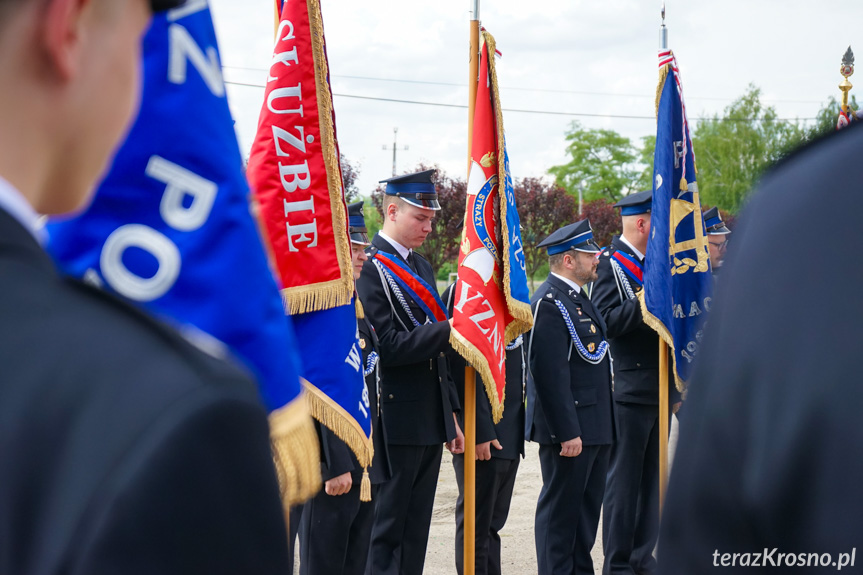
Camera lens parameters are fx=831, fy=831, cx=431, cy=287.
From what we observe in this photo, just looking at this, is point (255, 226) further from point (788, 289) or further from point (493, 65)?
point (493, 65)

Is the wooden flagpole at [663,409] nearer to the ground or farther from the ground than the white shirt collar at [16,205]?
nearer to the ground

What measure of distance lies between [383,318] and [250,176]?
58.4 inches

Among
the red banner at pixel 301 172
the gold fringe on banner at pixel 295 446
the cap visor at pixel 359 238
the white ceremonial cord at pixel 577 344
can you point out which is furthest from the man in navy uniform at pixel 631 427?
the gold fringe on banner at pixel 295 446

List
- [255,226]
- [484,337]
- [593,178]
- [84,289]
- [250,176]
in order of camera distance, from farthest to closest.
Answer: [593,178] → [484,337] → [250,176] → [255,226] → [84,289]

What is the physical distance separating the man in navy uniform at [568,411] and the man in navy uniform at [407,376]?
Answer: 594 mm

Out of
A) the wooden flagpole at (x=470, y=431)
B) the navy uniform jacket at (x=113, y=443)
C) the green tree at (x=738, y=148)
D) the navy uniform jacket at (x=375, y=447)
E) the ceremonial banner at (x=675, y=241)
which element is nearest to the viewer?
the navy uniform jacket at (x=113, y=443)

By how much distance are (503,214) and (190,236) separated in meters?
3.18

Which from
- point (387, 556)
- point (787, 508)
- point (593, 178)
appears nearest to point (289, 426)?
point (787, 508)

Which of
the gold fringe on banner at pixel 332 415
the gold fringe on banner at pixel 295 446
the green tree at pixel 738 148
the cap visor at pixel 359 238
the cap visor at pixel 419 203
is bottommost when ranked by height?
the gold fringe on banner at pixel 332 415

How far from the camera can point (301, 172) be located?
3.12m

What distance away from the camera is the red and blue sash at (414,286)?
4543mm

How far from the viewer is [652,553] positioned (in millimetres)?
5555

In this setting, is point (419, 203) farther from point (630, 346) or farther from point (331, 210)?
point (630, 346)

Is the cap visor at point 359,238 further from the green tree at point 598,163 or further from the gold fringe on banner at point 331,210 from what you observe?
the green tree at point 598,163
